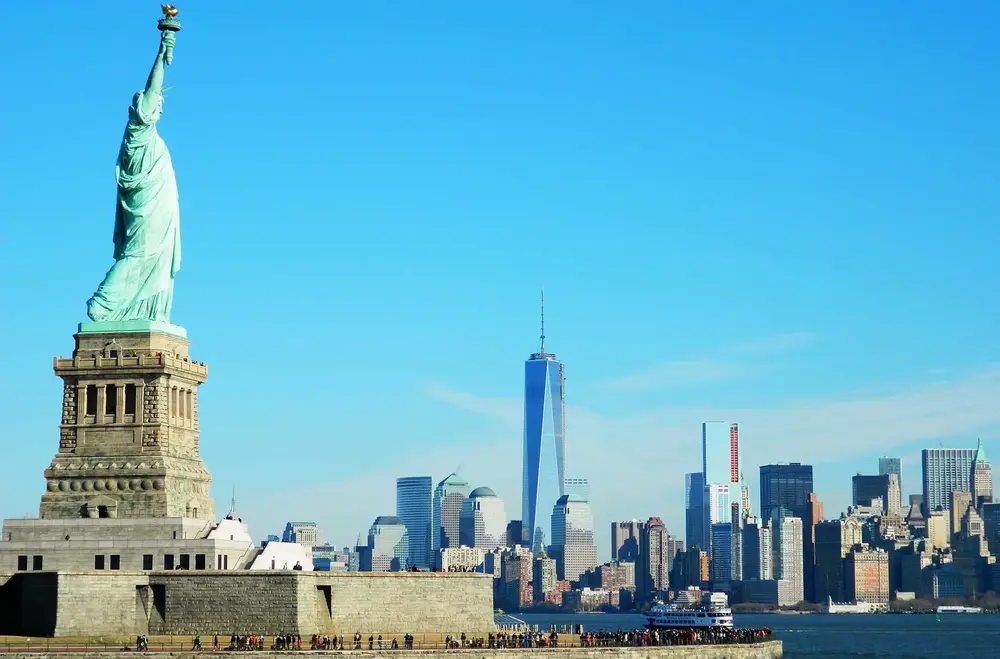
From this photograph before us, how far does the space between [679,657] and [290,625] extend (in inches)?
913

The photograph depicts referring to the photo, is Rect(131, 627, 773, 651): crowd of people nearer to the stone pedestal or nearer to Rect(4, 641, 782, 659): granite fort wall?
Rect(4, 641, 782, 659): granite fort wall

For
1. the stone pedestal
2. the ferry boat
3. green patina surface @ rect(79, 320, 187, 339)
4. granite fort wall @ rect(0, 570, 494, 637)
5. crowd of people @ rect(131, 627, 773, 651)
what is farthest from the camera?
the ferry boat

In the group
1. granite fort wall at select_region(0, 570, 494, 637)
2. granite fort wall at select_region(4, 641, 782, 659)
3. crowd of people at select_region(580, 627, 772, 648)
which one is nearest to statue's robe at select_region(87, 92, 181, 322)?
granite fort wall at select_region(0, 570, 494, 637)

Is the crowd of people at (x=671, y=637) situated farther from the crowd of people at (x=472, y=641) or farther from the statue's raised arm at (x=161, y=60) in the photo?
the statue's raised arm at (x=161, y=60)

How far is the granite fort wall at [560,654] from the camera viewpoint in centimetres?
8381

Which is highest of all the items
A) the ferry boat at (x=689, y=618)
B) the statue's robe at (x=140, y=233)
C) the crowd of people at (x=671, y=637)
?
the statue's robe at (x=140, y=233)

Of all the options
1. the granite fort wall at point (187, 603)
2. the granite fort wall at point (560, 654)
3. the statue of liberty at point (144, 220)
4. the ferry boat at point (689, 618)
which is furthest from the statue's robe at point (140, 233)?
the ferry boat at point (689, 618)

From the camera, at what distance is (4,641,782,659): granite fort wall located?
83.8m

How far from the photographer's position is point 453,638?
9206 centimetres

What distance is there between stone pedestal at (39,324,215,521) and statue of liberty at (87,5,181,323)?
150 centimetres

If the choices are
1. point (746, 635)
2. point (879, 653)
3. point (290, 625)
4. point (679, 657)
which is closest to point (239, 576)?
point (290, 625)

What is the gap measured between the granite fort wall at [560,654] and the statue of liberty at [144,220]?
20.3 meters

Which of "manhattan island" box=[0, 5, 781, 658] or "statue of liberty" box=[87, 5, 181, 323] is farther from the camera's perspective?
"statue of liberty" box=[87, 5, 181, 323]

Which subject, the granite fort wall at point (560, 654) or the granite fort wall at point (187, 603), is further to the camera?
the granite fort wall at point (187, 603)
